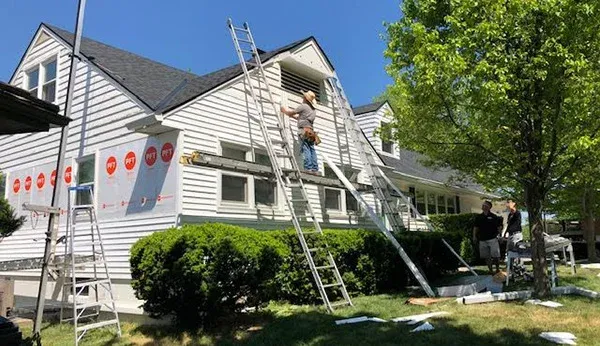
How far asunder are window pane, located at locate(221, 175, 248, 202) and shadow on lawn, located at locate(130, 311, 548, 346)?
2938 mm

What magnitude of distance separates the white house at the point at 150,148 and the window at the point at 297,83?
3 cm

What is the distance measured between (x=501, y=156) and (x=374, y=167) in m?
3.69

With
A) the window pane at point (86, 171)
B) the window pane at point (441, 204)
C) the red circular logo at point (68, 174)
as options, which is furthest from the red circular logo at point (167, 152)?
the window pane at point (441, 204)

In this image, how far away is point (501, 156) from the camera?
29.1ft

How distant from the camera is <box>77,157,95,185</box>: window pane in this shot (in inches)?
436

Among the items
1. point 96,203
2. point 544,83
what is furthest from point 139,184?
point 544,83

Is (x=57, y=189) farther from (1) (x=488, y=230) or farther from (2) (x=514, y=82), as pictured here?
(1) (x=488, y=230)

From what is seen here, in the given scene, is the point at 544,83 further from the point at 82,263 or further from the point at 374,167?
the point at 82,263

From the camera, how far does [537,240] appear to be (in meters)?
8.83

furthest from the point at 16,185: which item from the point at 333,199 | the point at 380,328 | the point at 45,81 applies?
the point at 380,328

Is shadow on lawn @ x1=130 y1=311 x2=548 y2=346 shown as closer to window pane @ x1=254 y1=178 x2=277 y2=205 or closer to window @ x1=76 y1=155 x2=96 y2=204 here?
window pane @ x1=254 y1=178 x2=277 y2=205

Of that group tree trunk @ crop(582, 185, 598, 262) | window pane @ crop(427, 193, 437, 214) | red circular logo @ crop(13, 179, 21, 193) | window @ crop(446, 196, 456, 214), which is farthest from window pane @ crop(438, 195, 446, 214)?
red circular logo @ crop(13, 179, 21, 193)

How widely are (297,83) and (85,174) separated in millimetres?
5595

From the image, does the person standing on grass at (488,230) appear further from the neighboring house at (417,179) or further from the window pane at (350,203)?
the window pane at (350,203)
